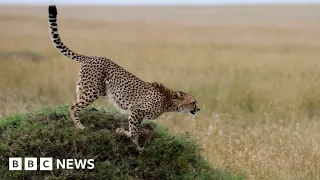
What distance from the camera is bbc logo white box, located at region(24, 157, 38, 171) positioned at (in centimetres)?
646

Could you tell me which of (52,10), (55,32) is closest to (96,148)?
(55,32)

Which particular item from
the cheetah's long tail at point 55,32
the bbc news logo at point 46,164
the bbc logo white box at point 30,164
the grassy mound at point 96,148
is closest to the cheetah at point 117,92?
the cheetah's long tail at point 55,32

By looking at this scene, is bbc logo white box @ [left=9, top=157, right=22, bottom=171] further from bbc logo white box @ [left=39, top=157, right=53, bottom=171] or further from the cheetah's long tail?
the cheetah's long tail

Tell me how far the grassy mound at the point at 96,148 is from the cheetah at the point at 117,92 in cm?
15

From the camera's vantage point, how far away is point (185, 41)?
71.0 feet

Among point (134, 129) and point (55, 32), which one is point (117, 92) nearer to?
point (134, 129)

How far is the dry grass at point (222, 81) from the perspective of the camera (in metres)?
9.40

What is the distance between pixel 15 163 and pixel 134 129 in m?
1.14

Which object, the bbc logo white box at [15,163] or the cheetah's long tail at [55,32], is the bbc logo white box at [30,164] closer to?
the bbc logo white box at [15,163]

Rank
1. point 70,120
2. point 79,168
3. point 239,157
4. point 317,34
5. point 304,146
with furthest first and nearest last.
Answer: point 317,34 < point 304,146 < point 239,157 < point 70,120 < point 79,168

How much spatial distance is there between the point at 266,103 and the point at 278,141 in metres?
3.21

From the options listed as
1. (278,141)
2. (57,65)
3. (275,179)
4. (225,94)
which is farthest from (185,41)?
(275,179)

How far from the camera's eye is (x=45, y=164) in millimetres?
6469

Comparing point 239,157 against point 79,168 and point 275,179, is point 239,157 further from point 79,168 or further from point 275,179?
point 79,168
